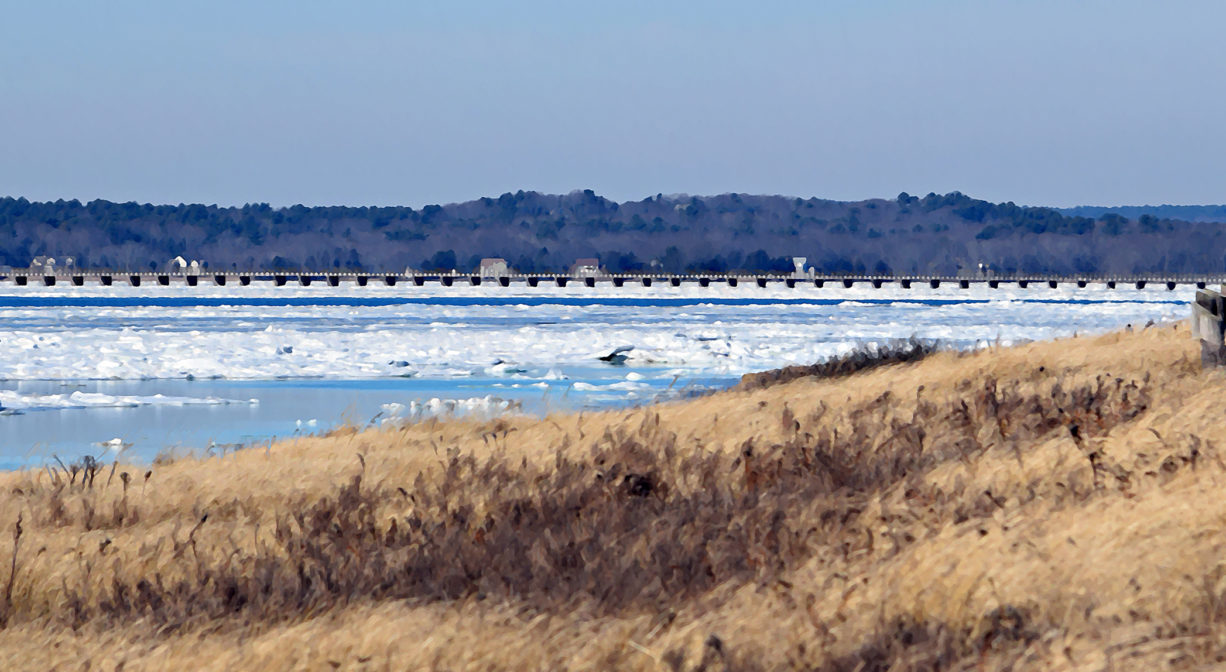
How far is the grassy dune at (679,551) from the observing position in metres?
6.34

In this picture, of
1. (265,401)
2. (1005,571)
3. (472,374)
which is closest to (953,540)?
(1005,571)

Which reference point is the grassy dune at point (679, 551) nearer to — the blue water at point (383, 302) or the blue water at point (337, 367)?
the blue water at point (337, 367)

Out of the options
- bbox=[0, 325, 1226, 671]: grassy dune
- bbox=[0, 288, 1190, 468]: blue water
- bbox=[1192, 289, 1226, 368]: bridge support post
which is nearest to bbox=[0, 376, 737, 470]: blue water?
bbox=[0, 288, 1190, 468]: blue water

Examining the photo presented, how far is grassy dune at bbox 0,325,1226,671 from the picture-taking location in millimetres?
6336

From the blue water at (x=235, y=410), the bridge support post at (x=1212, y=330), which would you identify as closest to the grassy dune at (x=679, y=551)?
the bridge support post at (x=1212, y=330)

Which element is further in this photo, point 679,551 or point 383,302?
point 383,302

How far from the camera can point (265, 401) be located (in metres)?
23.7

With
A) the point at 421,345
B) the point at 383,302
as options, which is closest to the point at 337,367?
the point at 421,345

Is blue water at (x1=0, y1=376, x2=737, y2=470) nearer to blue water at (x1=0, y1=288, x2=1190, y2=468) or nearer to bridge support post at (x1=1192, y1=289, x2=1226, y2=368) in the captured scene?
blue water at (x1=0, y1=288, x2=1190, y2=468)

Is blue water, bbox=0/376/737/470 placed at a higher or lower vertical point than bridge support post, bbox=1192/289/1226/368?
lower

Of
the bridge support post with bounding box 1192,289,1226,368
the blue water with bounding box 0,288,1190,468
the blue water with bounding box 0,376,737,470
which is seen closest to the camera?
the bridge support post with bounding box 1192,289,1226,368

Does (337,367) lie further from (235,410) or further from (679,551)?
(679,551)

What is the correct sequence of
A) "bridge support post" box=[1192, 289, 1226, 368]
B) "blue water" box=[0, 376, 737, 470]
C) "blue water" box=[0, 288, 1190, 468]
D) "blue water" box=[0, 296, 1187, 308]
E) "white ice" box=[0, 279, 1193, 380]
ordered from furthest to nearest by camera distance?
"blue water" box=[0, 296, 1187, 308], "white ice" box=[0, 279, 1193, 380], "blue water" box=[0, 288, 1190, 468], "blue water" box=[0, 376, 737, 470], "bridge support post" box=[1192, 289, 1226, 368]

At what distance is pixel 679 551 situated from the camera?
7.82 m
